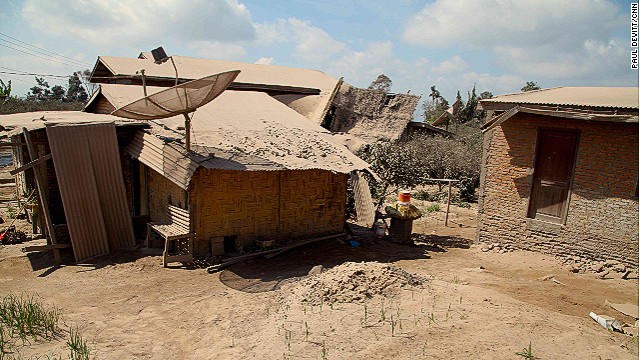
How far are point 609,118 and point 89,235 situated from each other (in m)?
10.5

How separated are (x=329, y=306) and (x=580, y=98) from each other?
24.9 ft

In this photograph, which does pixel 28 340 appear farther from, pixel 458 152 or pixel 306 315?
pixel 458 152

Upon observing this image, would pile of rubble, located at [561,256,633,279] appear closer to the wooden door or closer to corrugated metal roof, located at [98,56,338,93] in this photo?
the wooden door

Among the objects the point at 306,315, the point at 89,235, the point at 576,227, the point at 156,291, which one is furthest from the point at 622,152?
the point at 89,235

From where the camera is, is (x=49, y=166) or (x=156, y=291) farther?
(x=49, y=166)

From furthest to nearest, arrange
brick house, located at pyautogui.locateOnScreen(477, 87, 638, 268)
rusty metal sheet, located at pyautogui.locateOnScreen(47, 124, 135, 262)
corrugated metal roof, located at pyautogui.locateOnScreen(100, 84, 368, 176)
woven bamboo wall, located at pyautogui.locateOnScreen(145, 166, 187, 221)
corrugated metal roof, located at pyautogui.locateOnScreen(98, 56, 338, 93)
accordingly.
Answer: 1. corrugated metal roof, located at pyautogui.locateOnScreen(98, 56, 338, 93)
2. woven bamboo wall, located at pyautogui.locateOnScreen(145, 166, 187, 221)
3. corrugated metal roof, located at pyautogui.locateOnScreen(100, 84, 368, 176)
4. rusty metal sheet, located at pyautogui.locateOnScreen(47, 124, 135, 262)
5. brick house, located at pyautogui.locateOnScreen(477, 87, 638, 268)

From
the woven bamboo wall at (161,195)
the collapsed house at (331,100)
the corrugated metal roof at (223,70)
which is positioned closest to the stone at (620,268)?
the woven bamboo wall at (161,195)

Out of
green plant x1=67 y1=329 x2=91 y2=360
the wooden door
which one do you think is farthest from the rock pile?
the wooden door

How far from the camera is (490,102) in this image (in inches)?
382

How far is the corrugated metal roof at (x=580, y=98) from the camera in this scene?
28.3 ft

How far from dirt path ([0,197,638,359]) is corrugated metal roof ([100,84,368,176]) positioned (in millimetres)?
2056

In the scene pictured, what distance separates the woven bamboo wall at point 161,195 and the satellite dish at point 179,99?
1.23 meters

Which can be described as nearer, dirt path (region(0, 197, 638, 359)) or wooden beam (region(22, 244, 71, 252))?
dirt path (region(0, 197, 638, 359))

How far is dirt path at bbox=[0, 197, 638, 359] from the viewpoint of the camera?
15.4 feet
